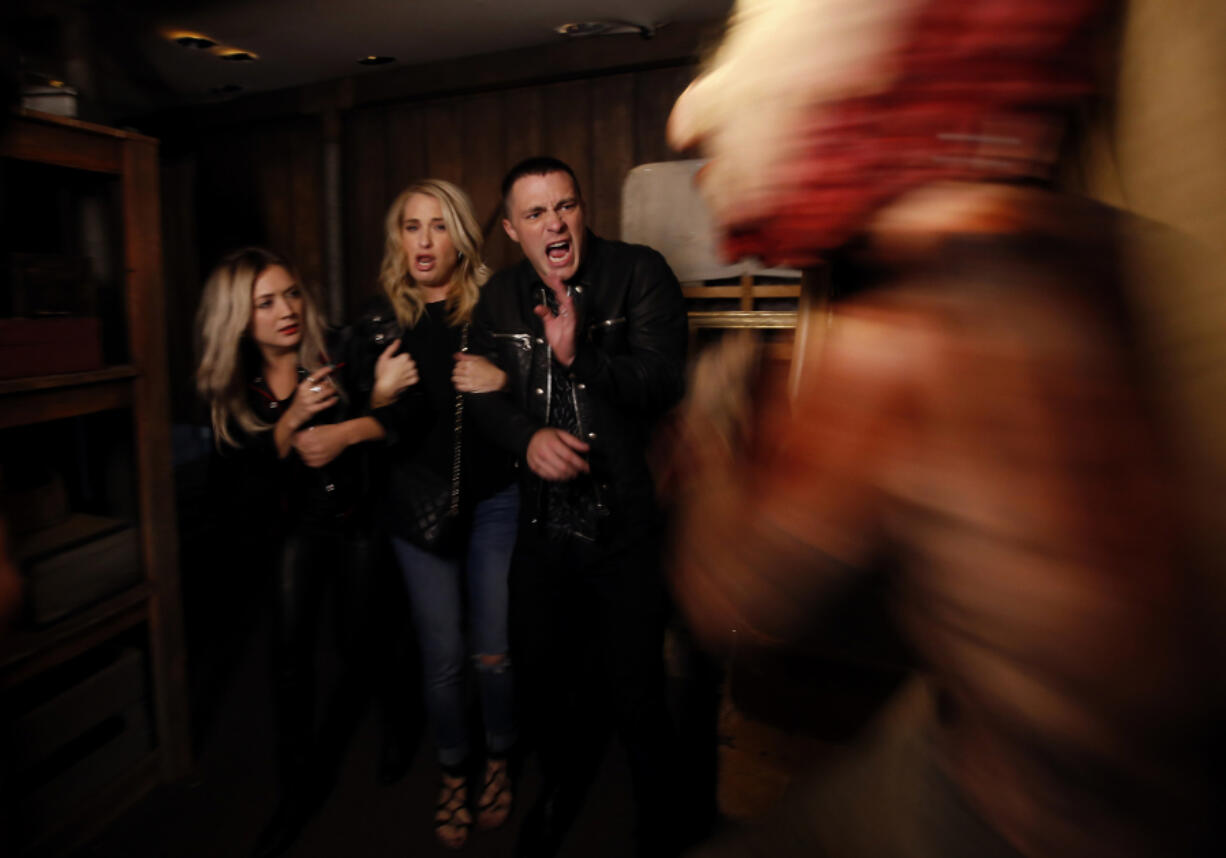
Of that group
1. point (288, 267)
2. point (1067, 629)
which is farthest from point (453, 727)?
point (1067, 629)

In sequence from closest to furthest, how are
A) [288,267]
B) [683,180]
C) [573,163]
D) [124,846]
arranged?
[124,846] < [288,267] < [683,180] < [573,163]

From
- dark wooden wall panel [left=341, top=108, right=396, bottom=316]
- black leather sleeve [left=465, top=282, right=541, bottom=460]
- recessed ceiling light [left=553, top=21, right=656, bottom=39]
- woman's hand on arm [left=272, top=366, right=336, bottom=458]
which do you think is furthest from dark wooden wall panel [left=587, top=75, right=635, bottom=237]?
woman's hand on arm [left=272, top=366, right=336, bottom=458]

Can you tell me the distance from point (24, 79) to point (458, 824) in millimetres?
2377

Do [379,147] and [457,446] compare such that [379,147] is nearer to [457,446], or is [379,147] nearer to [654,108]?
[654,108]

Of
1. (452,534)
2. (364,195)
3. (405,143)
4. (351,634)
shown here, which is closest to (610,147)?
(405,143)

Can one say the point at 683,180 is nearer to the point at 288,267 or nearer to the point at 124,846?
the point at 288,267

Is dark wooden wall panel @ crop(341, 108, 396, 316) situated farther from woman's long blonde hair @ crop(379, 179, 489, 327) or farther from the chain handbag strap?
A: the chain handbag strap

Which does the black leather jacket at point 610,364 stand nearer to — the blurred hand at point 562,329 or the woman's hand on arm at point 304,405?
the blurred hand at point 562,329

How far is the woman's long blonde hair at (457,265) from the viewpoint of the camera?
A: 2080 millimetres

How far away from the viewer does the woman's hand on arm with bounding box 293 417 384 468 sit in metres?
1.88

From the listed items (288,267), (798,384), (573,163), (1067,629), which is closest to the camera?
(1067,629)

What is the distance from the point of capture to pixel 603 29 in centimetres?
323

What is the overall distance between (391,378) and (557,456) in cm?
60

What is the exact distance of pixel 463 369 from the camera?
5.90 ft
